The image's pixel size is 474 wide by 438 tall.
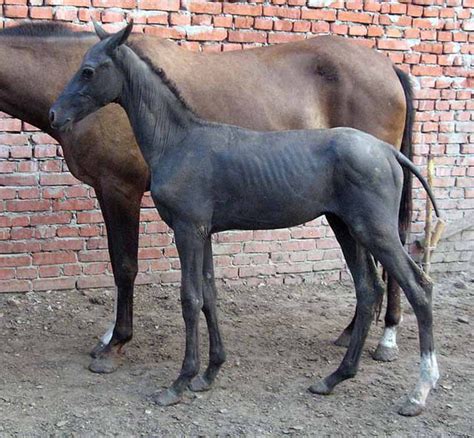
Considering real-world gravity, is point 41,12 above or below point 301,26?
above

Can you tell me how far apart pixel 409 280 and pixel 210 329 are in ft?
3.83

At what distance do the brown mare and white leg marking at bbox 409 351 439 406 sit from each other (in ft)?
2.73

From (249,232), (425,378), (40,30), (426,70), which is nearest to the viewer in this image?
(425,378)

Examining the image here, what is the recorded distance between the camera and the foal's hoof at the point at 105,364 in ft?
14.8

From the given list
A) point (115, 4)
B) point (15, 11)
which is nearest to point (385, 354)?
point (115, 4)

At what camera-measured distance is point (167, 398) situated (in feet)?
13.1

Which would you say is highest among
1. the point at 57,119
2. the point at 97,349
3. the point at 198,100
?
the point at 57,119

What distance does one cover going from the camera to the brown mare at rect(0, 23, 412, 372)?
4508 millimetres

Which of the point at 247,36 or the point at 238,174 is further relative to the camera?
the point at 247,36

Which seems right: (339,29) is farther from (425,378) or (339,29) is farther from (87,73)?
(425,378)

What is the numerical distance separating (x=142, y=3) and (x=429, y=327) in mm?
3302

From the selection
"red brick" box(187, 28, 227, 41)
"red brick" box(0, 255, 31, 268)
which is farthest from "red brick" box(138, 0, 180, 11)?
"red brick" box(0, 255, 31, 268)

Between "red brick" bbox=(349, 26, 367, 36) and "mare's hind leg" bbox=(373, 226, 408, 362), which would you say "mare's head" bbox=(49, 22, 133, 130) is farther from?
"red brick" bbox=(349, 26, 367, 36)

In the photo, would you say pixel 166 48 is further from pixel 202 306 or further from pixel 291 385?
pixel 291 385
